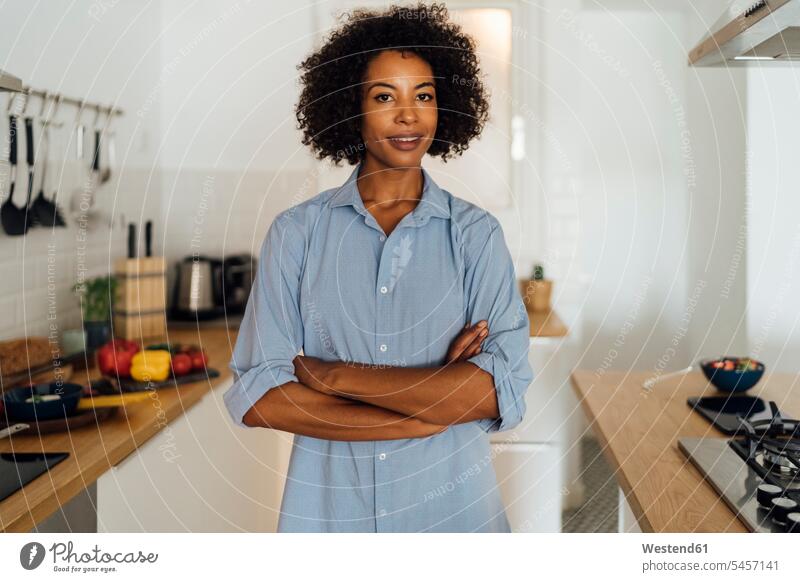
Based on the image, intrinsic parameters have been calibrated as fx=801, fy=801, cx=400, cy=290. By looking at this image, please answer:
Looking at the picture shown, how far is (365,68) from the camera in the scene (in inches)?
35.0

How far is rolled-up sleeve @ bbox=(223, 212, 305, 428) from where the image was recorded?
0.83 metres

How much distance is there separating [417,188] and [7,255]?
80 cm

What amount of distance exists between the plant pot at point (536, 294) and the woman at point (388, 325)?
92cm

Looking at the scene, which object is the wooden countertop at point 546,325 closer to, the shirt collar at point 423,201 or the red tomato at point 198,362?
the red tomato at point 198,362

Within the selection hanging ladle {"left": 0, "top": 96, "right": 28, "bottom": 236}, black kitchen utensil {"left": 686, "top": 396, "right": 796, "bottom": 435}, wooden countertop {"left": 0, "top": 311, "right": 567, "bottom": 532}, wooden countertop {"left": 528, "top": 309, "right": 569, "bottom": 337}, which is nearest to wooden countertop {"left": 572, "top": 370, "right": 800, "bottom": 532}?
black kitchen utensil {"left": 686, "top": 396, "right": 796, "bottom": 435}

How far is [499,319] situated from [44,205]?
938 millimetres

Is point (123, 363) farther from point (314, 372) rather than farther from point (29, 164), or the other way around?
point (314, 372)

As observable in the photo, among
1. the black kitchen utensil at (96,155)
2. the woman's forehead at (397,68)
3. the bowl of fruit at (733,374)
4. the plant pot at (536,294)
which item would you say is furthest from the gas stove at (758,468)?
the black kitchen utensil at (96,155)

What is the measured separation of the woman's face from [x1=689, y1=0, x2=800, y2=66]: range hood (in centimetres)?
36

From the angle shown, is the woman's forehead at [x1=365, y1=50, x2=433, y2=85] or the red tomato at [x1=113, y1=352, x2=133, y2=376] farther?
the red tomato at [x1=113, y1=352, x2=133, y2=376]

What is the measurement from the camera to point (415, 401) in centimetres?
81

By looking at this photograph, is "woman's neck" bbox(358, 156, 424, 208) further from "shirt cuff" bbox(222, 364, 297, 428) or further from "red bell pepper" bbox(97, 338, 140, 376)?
"red bell pepper" bbox(97, 338, 140, 376)
